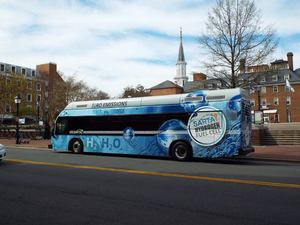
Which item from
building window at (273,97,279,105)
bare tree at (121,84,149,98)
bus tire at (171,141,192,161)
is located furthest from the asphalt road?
building window at (273,97,279,105)

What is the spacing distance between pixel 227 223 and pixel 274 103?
270 feet

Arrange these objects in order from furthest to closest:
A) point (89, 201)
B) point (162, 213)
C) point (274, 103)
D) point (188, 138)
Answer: point (274, 103) → point (188, 138) → point (89, 201) → point (162, 213)

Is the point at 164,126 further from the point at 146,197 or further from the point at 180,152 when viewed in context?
the point at 146,197

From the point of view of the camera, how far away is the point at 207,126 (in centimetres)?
1720

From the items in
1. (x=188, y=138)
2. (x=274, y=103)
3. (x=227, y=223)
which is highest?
(x=274, y=103)

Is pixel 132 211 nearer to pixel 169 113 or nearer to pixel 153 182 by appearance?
pixel 153 182

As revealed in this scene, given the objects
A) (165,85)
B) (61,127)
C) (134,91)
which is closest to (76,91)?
(134,91)

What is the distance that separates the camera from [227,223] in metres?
6.38

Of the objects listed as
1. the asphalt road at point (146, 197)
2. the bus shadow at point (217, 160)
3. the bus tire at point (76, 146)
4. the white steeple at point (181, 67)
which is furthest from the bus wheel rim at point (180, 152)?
the white steeple at point (181, 67)

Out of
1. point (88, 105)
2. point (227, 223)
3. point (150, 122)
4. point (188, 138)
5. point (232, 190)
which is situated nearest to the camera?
point (227, 223)

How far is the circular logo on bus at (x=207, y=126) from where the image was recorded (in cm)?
1692

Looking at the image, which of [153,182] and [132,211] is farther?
[153,182]

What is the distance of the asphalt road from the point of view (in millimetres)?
6784

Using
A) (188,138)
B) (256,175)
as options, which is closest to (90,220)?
(256,175)
